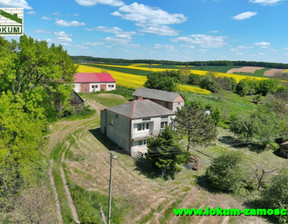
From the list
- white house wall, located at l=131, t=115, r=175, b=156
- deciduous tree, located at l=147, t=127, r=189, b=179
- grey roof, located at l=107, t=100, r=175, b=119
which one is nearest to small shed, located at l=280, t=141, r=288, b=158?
white house wall, located at l=131, t=115, r=175, b=156

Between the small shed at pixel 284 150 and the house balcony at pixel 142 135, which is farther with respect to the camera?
the small shed at pixel 284 150

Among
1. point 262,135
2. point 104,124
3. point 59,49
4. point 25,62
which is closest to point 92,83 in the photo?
point 59,49

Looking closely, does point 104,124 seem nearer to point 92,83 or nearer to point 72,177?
point 72,177

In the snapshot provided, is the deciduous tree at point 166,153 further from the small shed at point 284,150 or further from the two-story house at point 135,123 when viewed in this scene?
the small shed at point 284,150

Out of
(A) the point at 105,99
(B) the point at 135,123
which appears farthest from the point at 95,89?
(B) the point at 135,123

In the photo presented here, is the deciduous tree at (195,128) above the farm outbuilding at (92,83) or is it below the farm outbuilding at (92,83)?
below

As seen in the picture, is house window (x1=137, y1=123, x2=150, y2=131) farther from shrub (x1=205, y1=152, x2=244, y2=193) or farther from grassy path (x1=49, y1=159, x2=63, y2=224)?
grassy path (x1=49, y1=159, x2=63, y2=224)

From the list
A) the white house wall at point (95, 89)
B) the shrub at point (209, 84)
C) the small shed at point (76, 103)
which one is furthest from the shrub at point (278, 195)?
the shrub at point (209, 84)
